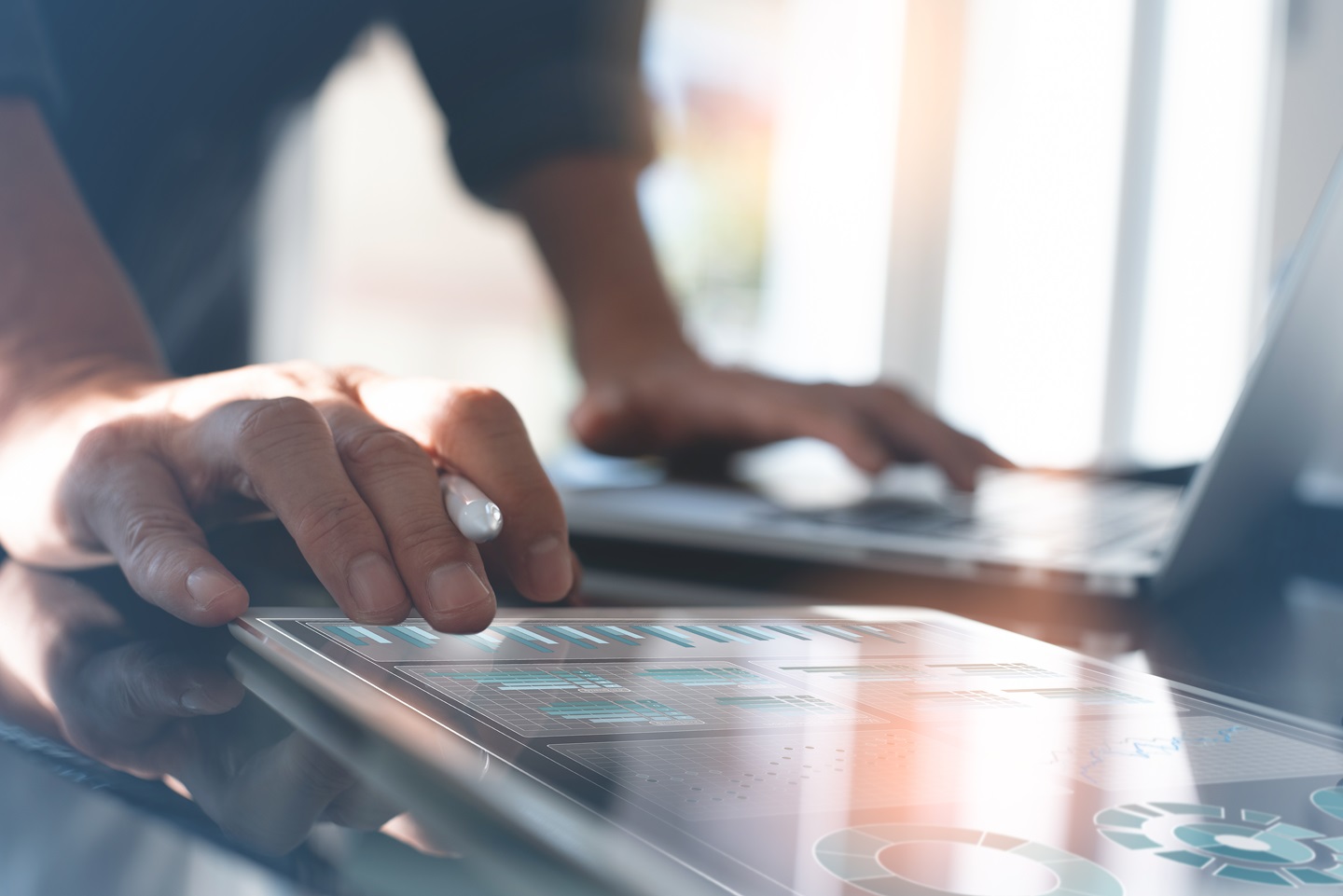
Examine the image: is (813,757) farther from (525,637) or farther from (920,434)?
(920,434)

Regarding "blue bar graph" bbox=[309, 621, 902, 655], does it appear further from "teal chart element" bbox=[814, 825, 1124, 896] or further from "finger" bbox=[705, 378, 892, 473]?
"finger" bbox=[705, 378, 892, 473]

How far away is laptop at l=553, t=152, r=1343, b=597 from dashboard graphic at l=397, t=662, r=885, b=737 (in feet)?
0.78

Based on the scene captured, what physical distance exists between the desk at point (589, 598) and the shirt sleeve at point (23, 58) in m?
0.35

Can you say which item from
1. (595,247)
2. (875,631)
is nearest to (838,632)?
(875,631)

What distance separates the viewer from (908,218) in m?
4.06

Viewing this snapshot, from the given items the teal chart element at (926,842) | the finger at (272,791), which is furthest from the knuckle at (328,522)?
the teal chart element at (926,842)

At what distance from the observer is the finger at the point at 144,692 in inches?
10.9

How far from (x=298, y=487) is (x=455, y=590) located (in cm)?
7

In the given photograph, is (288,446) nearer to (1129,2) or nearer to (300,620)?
(300,620)

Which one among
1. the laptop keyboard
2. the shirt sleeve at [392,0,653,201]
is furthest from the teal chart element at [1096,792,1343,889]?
the shirt sleeve at [392,0,653,201]

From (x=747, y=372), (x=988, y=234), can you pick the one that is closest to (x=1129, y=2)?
(x=988, y=234)

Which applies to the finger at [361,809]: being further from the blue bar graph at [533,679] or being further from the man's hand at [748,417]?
the man's hand at [748,417]

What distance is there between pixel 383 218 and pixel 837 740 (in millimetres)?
4173

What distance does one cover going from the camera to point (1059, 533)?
639 millimetres
